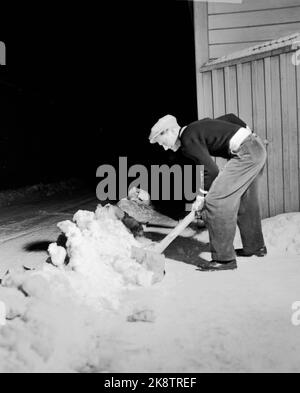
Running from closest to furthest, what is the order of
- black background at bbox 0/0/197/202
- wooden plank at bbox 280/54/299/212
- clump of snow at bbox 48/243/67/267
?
clump of snow at bbox 48/243/67/267 < wooden plank at bbox 280/54/299/212 < black background at bbox 0/0/197/202

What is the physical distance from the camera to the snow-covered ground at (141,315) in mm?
2109

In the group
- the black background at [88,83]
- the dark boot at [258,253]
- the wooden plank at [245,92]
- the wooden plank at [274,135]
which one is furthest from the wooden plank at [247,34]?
the dark boot at [258,253]

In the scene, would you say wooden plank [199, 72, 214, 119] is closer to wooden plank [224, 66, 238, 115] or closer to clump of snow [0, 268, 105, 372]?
wooden plank [224, 66, 238, 115]

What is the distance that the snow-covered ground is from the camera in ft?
6.92

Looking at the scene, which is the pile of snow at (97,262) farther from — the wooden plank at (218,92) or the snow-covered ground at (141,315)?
the wooden plank at (218,92)

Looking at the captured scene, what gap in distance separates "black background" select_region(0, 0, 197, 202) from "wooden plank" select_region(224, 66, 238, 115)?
10.1ft

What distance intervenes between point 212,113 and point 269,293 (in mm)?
2751

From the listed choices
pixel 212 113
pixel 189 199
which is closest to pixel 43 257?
pixel 212 113

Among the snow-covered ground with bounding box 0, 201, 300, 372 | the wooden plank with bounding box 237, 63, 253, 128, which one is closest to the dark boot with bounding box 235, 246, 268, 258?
the snow-covered ground with bounding box 0, 201, 300, 372

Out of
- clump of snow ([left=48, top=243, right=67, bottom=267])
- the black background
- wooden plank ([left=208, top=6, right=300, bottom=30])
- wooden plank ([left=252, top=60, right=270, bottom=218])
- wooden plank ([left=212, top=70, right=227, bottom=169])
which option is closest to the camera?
clump of snow ([left=48, top=243, right=67, bottom=267])

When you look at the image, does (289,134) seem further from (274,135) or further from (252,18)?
(252,18)

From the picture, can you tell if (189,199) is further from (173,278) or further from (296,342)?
(296,342)

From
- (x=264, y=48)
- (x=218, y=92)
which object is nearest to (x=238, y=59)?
(x=264, y=48)

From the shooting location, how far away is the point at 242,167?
3631 millimetres
